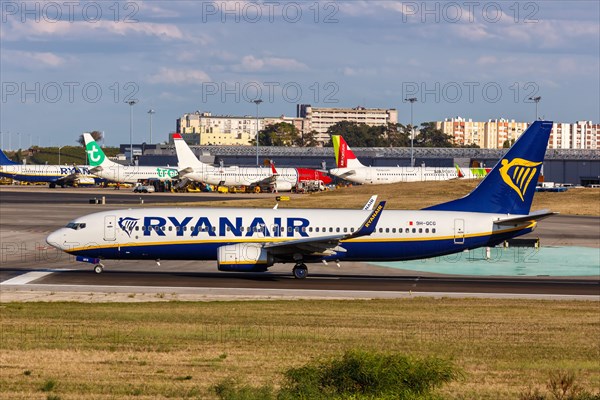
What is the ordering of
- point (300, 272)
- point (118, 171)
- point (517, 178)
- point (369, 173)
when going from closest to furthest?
point (300, 272)
point (517, 178)
point (369, 173)
point (118, 171)

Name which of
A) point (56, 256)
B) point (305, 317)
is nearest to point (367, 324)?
point (305, 317)

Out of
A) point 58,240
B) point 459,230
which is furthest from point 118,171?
point 459,230

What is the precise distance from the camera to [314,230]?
4978 centimetres

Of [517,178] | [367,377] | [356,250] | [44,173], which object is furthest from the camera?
[44,173]

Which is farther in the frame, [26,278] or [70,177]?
[70,177]

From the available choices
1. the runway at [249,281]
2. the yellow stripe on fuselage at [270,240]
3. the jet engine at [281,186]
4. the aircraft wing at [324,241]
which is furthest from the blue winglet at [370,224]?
the jet engine at [281,186]

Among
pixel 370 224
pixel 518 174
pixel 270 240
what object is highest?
pixel 518 174

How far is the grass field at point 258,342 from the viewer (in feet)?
73.2

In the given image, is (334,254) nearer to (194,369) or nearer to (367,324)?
(367,324)

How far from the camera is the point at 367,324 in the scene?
32906mm

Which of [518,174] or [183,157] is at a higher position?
[183,157]

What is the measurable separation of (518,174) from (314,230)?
11.3 meters

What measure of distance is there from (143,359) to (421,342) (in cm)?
863

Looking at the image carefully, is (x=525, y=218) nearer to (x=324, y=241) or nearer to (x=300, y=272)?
(x=324, y=241)
